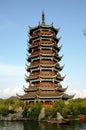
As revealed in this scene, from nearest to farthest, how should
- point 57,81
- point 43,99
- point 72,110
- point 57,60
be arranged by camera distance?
point 72,110
point 43,99
point 57,81
point 57,60

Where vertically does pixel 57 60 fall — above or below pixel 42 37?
below

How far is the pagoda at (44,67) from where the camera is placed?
51531 mm

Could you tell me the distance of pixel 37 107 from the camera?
4719cm

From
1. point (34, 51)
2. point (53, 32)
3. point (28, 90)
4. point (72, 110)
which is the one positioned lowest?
point (72, 110)

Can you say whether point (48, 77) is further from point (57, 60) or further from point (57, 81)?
point (57, 60)

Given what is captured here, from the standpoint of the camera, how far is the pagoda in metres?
51.5

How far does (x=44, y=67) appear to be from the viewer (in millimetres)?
54250

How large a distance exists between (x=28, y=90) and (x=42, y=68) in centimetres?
559

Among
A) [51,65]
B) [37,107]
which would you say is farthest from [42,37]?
[37,107]

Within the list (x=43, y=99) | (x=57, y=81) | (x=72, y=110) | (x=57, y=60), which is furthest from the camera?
(x=57, y=60)

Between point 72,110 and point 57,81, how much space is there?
946 centimetres

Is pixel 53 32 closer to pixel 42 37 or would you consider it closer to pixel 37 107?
pixel 42 37

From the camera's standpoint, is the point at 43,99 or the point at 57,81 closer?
the point at 43,99

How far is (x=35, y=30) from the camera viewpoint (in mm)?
58969
